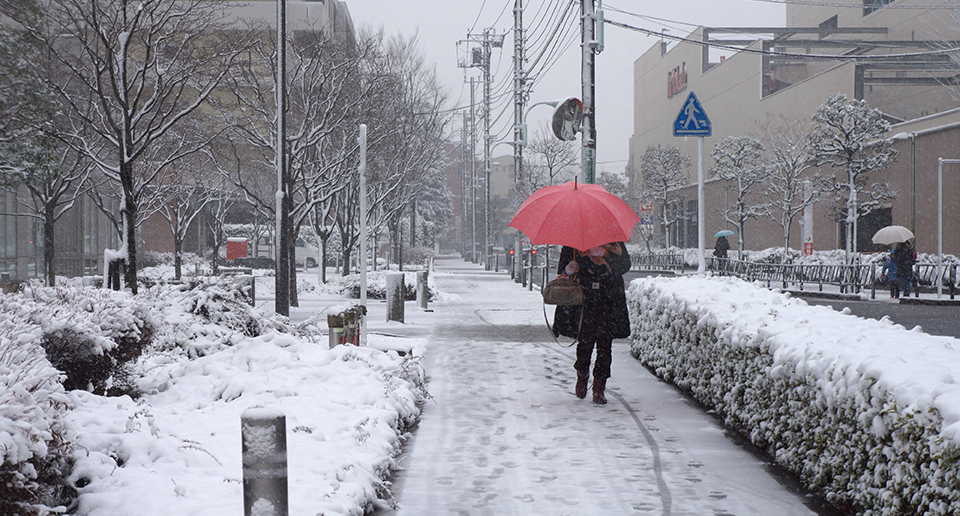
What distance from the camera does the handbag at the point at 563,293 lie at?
24.1 ft

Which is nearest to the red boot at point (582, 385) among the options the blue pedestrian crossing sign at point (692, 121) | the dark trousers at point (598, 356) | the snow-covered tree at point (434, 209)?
the dark trousers at point (598, 356)

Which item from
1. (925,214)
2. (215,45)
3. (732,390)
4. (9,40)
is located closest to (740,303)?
(732,390)

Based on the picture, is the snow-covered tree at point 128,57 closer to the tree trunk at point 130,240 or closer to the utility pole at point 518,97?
the tree trunk at point 130,240

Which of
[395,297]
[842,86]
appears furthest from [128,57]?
[842,86]

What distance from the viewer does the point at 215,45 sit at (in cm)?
1666

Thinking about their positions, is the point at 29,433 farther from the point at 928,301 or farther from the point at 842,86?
the point at 842,86

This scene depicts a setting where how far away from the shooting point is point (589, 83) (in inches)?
602

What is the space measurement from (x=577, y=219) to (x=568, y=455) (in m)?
2.24

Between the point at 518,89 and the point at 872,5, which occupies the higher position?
the point at 872,5

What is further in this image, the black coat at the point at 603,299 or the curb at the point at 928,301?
the curb at the point at 928,301

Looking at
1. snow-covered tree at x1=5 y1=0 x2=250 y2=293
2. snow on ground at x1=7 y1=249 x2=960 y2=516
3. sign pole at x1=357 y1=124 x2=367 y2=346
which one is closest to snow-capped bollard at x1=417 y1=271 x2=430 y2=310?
snow-covered tree at x1=5 y1=0 x2=250 y2=293

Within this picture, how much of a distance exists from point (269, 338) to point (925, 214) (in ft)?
105

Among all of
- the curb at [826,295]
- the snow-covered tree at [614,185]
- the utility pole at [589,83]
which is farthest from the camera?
the snow-covered tree at [614,185]

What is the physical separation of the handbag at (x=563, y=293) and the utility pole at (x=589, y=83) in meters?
7.95
